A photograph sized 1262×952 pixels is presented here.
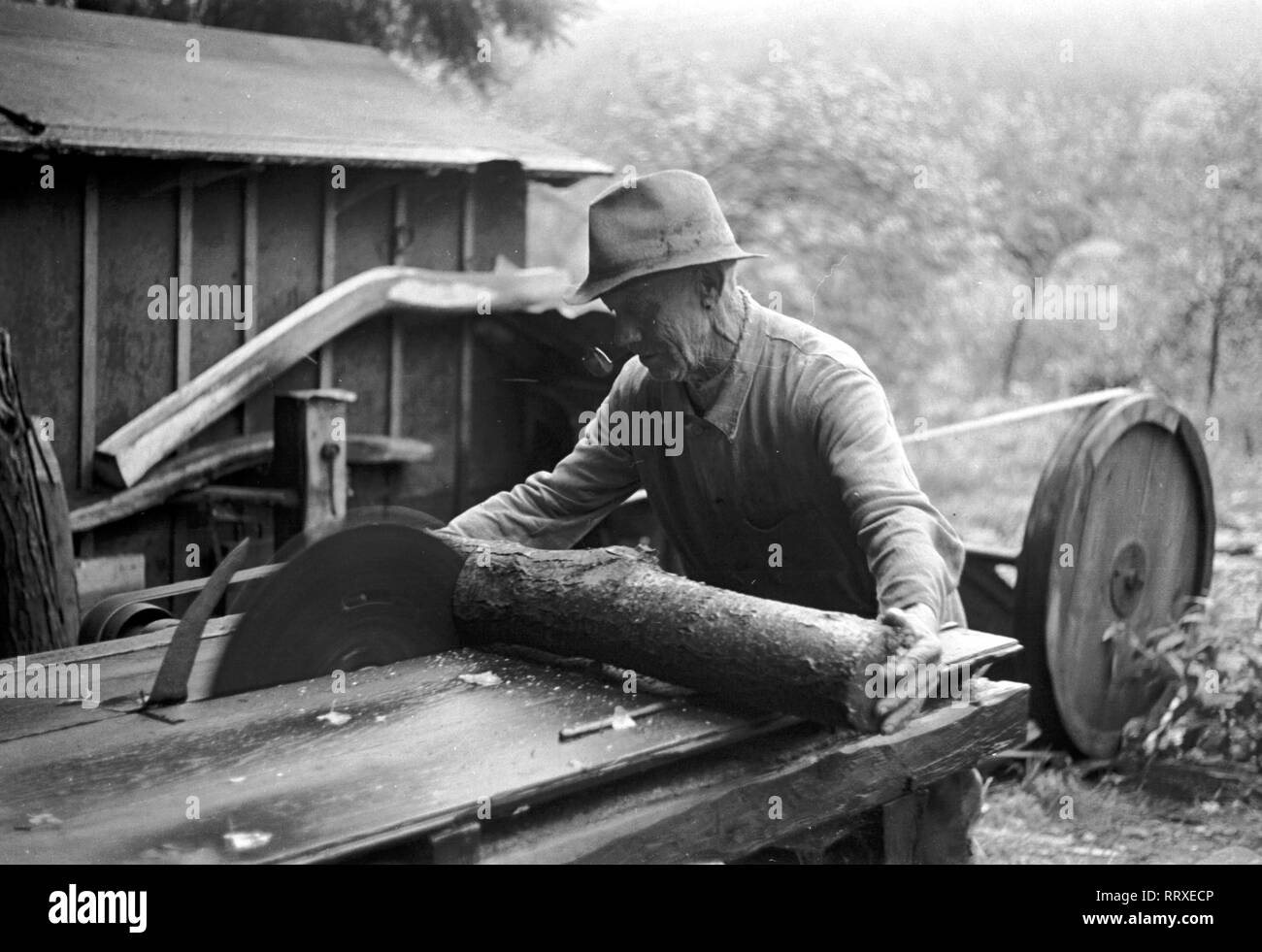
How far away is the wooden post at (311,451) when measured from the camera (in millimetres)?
5508

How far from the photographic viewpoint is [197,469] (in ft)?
18.4

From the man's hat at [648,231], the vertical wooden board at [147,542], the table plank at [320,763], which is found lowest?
the vertical wooden board at [147,542]

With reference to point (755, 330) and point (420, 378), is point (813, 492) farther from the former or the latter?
point (420, 378)

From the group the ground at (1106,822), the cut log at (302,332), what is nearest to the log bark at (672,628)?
the ground at (1106,822)

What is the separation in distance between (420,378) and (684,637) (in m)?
3.80

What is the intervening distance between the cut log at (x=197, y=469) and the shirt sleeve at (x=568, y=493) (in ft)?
7.41

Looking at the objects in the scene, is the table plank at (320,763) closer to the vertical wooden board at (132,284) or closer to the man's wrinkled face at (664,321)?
the man's wrinkled face at (664,321)

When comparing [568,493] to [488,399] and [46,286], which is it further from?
[488,399]

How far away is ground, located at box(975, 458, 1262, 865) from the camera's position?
4559 millimetres

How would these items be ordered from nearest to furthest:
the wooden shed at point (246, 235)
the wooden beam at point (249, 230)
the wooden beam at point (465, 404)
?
the wooden shed at point (246, 235), the wooden beam at point (249, 230), the wooden beam at point (465, 404)

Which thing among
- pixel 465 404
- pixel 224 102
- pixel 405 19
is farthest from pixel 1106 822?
pixel 405 19

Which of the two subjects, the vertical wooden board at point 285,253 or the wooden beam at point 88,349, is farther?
the vertical wooden board at point 285,253

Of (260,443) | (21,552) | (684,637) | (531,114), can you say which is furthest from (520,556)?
(531,114)

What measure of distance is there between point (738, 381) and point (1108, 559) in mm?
2494
